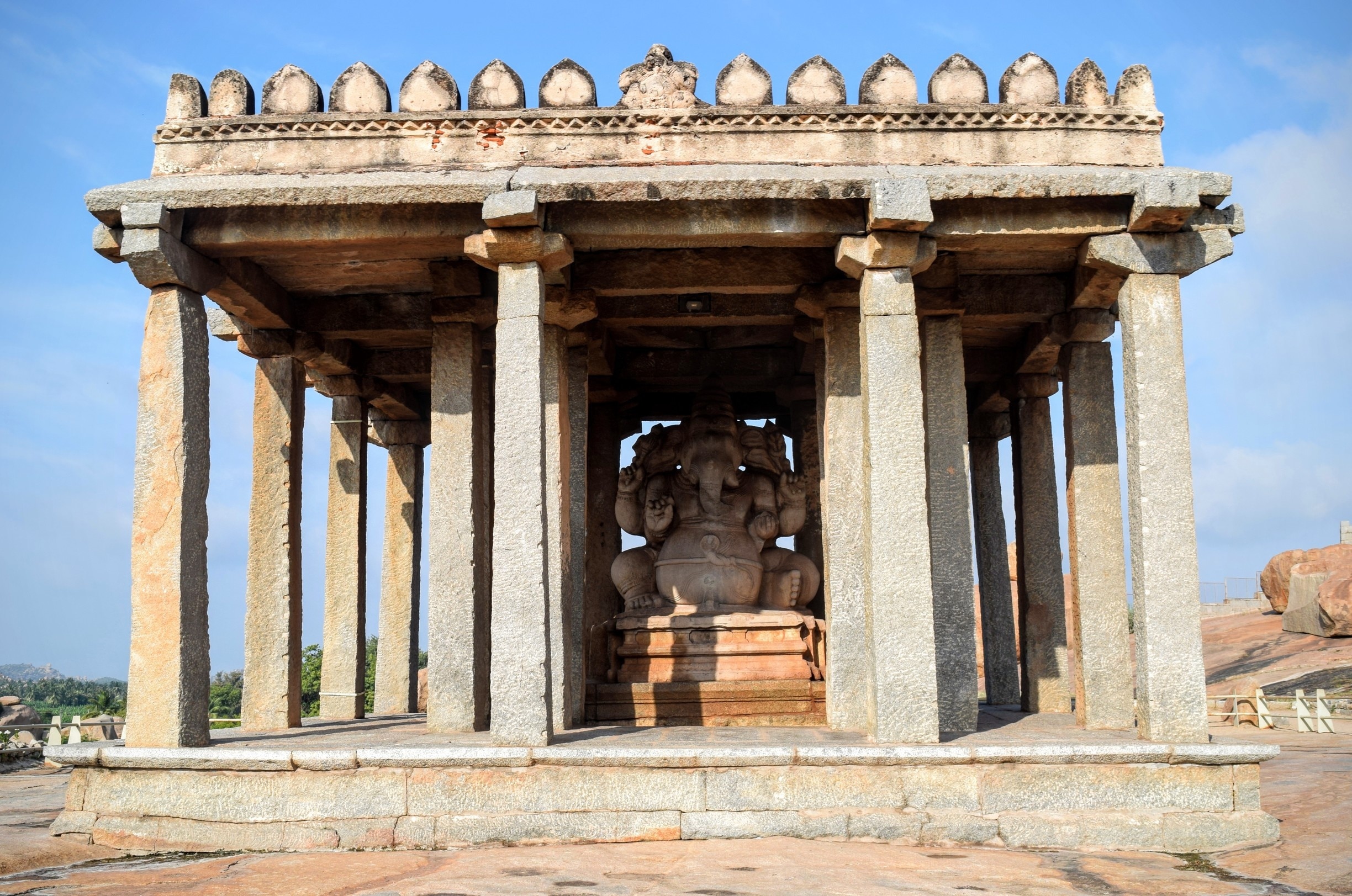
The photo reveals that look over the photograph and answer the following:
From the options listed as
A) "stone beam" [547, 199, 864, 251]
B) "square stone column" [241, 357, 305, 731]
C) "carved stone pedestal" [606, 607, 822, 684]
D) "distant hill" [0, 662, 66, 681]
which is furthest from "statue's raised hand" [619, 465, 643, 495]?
"distant hill" [0, 662, 66, 681]

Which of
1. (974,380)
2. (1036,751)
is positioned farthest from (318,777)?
(974,380)

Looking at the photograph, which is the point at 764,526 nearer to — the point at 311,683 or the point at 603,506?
the point at 603,506

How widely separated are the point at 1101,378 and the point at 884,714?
4.59m

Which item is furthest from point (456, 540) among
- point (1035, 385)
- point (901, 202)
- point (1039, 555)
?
point (1035, 385)

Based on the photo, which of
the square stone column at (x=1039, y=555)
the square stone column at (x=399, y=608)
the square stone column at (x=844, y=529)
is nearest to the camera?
the square stone column at (x=844, y=529)

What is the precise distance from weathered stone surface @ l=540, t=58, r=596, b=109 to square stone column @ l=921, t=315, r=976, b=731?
12.7 ft

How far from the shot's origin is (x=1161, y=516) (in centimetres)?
999

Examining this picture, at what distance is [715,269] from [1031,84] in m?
3.26

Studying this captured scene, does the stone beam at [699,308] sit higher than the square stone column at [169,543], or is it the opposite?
the stone beam at [699,308]

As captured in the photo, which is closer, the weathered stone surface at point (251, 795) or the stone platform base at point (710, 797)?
the stone platform base at point (710, 797)

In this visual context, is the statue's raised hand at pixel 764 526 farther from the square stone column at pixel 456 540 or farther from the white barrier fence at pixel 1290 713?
the white barrier fence at pixel 1290 713

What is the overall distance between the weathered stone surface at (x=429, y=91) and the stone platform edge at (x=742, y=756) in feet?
18.1

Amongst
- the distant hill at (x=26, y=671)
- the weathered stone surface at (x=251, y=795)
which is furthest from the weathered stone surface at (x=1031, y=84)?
the distant hill at (x=26, y=671)

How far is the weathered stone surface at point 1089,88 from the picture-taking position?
10734 mm
